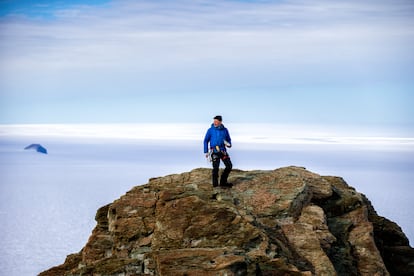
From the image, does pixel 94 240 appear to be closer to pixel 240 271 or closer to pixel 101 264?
pixel 101 264

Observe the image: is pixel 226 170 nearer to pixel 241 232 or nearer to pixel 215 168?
pixel 215 168

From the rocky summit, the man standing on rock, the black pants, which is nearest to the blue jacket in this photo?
the man standing on rock

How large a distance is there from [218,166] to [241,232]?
6445 millimetres

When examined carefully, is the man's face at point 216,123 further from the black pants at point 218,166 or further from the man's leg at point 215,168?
the man's leg at point 215,168

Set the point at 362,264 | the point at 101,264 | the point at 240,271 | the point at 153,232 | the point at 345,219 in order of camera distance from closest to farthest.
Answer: the point at 240,271
the point at 101,264
the point at 153,232
the point at 362,264
the point at 345,219

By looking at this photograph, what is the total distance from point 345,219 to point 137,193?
1242cm

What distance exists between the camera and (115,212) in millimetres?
39219

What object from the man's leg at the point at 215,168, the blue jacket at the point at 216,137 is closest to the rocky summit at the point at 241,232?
the man's leg at the point at 215,168

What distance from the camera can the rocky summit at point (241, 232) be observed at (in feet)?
108

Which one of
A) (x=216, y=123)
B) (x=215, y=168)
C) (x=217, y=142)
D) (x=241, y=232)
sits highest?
(x=216, y=123)

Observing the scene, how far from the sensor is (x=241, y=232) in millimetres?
35094

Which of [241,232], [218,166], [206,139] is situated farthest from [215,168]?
[241,232]

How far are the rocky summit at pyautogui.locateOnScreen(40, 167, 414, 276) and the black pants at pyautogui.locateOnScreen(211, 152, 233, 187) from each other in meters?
0.71

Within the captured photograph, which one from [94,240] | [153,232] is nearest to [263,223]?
[153,232]
